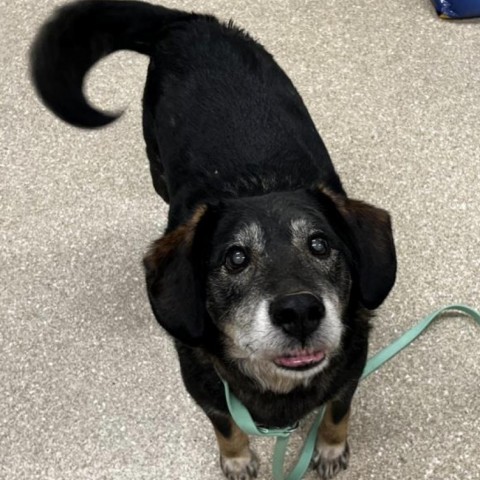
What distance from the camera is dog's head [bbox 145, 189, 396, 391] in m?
1.31

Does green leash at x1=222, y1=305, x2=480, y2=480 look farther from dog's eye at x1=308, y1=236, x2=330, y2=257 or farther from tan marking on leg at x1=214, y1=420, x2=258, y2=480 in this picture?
dog's eye at x1=308, y1=236, x2=330, y2=257

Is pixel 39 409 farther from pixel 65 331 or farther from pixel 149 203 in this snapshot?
pixel 149 203

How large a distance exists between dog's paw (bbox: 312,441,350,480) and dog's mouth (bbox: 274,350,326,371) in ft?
1.66

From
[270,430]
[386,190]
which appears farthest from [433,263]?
[270,430]

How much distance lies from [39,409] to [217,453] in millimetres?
509

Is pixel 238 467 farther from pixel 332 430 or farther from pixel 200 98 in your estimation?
pixel 200 98

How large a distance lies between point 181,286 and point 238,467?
647 mm

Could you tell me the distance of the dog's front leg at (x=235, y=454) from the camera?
1744 millimetres

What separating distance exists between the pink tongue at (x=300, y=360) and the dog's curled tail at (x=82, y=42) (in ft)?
2.69

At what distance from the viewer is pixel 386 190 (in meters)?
2.36

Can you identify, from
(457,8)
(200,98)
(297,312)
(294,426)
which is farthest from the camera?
(457,8)

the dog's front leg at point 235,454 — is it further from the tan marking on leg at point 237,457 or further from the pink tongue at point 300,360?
the pink tongue at point 300,360

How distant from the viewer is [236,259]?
138 centimetres

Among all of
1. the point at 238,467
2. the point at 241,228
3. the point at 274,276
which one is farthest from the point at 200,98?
the point at 238,467
